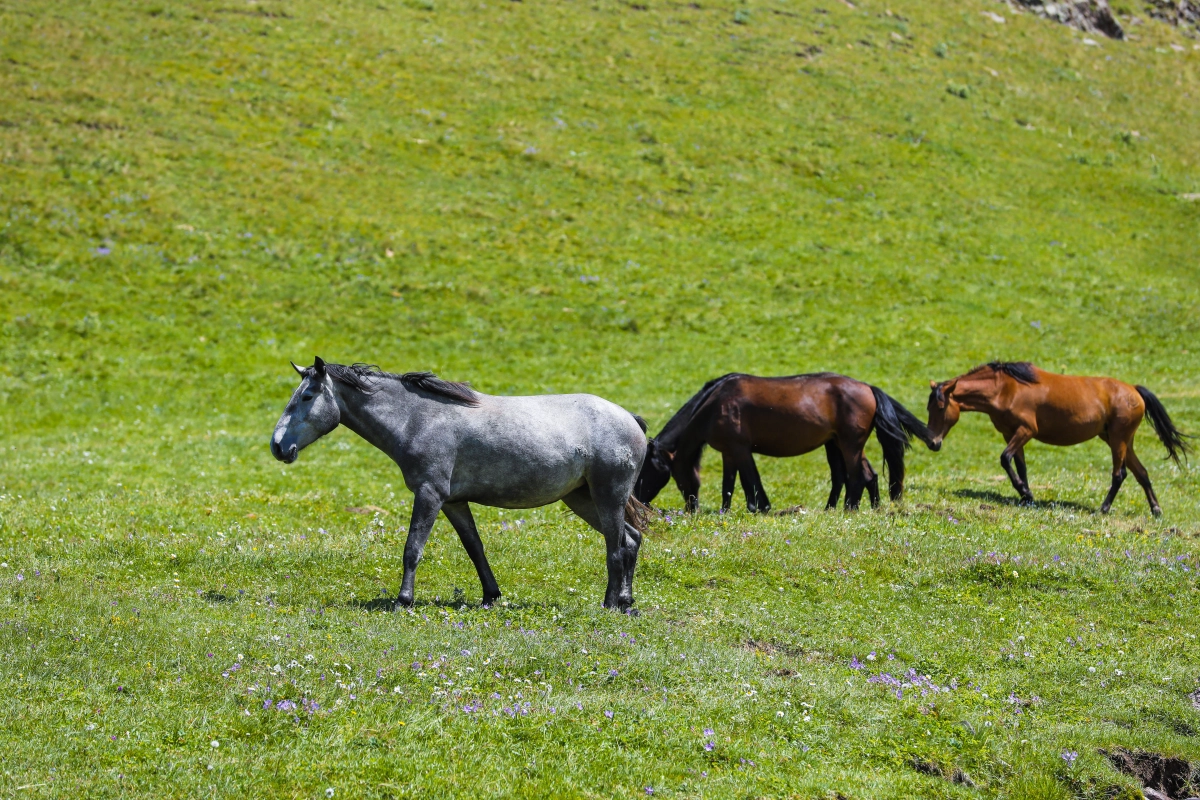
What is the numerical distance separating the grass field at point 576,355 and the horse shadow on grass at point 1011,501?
19 centimetres

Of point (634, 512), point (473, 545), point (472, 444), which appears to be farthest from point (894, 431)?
point (472, 444)

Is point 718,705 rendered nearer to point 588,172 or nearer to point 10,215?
point 10,215

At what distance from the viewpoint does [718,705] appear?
31.7 feet

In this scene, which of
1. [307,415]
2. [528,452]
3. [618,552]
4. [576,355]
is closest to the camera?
[307,415]

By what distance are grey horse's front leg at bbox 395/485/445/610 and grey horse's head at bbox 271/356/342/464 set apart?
1285 millimetres

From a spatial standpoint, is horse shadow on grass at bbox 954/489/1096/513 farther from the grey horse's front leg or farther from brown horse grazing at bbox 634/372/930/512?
the grey horse's front leg

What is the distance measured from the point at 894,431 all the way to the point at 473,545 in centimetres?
960

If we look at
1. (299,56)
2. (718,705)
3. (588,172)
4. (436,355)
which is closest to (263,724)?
(718,705)

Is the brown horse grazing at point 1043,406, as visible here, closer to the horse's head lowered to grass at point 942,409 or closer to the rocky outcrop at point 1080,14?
the horse's head lowered to grass at point 942,409

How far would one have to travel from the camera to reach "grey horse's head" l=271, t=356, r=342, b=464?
11.9 metres

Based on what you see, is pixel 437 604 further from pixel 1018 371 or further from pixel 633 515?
pixel 1018 371

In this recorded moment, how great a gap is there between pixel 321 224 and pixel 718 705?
112 ft

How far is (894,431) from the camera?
19359 mm

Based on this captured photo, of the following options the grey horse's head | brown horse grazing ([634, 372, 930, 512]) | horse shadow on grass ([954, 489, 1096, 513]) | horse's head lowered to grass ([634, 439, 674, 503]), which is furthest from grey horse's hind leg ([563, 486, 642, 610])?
horse shadow on grass ([954, 489, 1096, 513])
